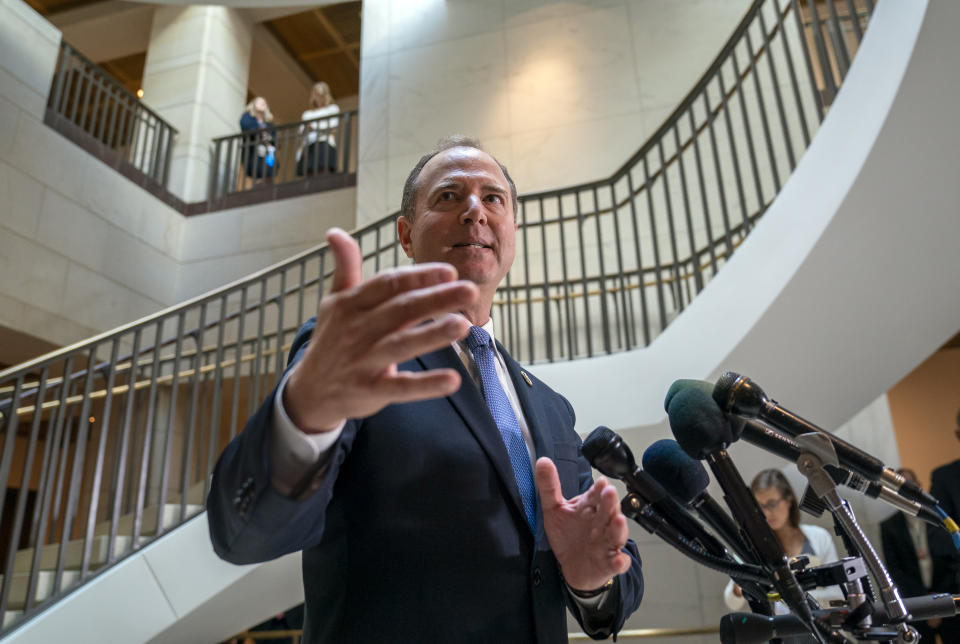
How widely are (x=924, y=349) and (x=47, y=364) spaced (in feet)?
13.6

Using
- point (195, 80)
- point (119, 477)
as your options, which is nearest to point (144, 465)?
point (119, 477)

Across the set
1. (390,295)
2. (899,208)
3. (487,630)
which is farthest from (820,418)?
(390,295)

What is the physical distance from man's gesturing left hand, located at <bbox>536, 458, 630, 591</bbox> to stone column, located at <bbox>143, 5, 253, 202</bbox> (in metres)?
8.55

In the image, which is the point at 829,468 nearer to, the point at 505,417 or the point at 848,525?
the point at 848,525

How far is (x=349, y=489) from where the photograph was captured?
97 centimetres

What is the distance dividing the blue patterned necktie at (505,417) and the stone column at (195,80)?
8264mm

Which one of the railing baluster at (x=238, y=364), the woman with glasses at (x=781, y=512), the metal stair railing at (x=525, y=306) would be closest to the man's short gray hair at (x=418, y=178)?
the metal stair railing at (x=525, y=306)

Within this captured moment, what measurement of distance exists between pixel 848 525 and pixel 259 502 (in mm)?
824

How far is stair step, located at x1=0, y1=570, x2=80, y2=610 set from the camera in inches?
143

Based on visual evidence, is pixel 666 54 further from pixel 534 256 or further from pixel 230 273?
pixel 230 273

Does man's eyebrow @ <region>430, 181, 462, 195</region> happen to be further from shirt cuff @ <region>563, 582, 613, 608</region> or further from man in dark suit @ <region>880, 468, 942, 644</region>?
man in dark suit @ <region>880, 468, 942, 644</region>

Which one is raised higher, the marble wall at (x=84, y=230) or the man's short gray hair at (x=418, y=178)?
the marble wall at (x=84, y=230)

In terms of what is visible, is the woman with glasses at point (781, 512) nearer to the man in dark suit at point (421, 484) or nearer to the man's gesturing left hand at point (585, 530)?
the man in dark suit at point (421, 484)

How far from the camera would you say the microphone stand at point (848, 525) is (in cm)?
101
